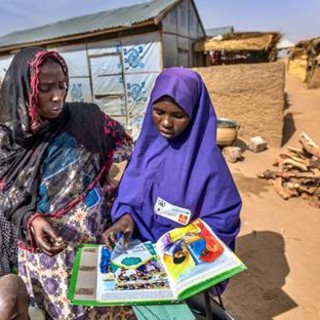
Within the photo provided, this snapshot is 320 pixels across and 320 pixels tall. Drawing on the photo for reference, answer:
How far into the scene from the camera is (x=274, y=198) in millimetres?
5098

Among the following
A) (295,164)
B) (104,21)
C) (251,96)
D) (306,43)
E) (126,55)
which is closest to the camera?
(295,164)

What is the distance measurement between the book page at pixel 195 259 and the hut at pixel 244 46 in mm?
10134

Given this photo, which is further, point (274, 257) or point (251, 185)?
point (251, 185)

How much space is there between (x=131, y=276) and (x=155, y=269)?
97mm

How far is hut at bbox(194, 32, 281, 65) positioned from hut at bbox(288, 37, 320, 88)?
10.1ft

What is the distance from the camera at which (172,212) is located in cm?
154

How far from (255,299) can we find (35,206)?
2123mm

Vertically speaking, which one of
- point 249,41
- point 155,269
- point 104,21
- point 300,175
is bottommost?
point 300,175

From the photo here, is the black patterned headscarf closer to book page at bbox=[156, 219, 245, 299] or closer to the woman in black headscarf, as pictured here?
the woman in black headscarf

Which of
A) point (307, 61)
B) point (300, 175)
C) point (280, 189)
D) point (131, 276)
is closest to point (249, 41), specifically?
point (300, 175)

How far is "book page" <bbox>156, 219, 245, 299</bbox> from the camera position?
3.70 ft

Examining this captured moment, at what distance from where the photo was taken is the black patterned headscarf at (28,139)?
1480mm

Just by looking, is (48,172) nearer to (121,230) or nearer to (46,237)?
(46,237)

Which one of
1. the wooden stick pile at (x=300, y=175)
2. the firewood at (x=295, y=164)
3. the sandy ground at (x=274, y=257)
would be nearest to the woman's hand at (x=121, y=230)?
the sandy ground at (x=274, y=257)
